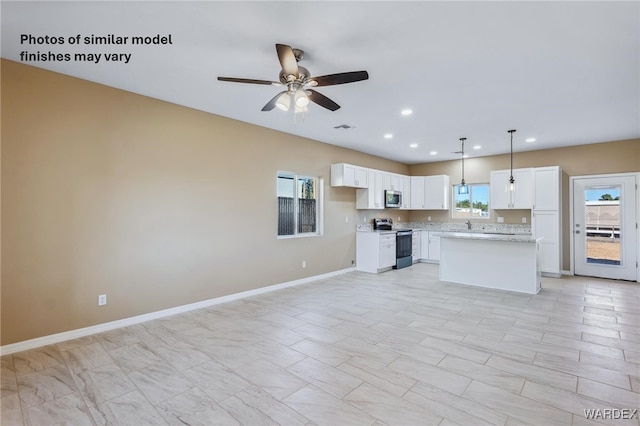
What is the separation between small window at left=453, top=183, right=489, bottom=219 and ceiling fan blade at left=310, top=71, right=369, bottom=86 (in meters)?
6.19

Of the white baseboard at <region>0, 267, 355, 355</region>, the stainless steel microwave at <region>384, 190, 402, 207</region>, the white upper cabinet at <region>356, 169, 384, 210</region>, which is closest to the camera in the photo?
the white baseboard at <region>0, 267, 355, 355</region>

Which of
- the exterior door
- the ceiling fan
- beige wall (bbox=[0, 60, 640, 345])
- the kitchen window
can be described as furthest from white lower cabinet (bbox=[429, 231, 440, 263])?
the ceiling fan

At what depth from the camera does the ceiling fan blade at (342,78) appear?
2.46 metres

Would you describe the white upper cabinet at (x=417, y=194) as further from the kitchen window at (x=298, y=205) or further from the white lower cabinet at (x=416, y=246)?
the kitchen window at (x=298, y=205)

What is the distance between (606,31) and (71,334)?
5951mm

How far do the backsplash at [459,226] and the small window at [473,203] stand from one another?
0.87 ft

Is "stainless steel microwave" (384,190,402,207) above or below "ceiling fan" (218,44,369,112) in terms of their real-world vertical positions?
below

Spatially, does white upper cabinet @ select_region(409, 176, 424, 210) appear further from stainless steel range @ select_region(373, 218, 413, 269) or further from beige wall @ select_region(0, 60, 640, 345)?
beige wall @ select_region(0, 60, 640, 345)

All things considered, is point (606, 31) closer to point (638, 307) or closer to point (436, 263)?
point (638, 307)

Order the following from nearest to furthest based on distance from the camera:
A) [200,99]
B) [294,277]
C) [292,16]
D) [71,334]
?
[292,16] < [71,334] < [200,99] < [294,277]

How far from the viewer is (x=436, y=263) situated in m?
8.09

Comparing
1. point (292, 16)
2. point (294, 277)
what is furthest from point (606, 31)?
point (294, 277)

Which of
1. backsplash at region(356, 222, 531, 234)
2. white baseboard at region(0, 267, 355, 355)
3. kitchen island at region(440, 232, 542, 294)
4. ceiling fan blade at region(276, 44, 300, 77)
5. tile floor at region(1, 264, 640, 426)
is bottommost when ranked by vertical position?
tile floor at region(1, 264, 640, 426)

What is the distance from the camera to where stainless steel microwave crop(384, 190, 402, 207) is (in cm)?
762
